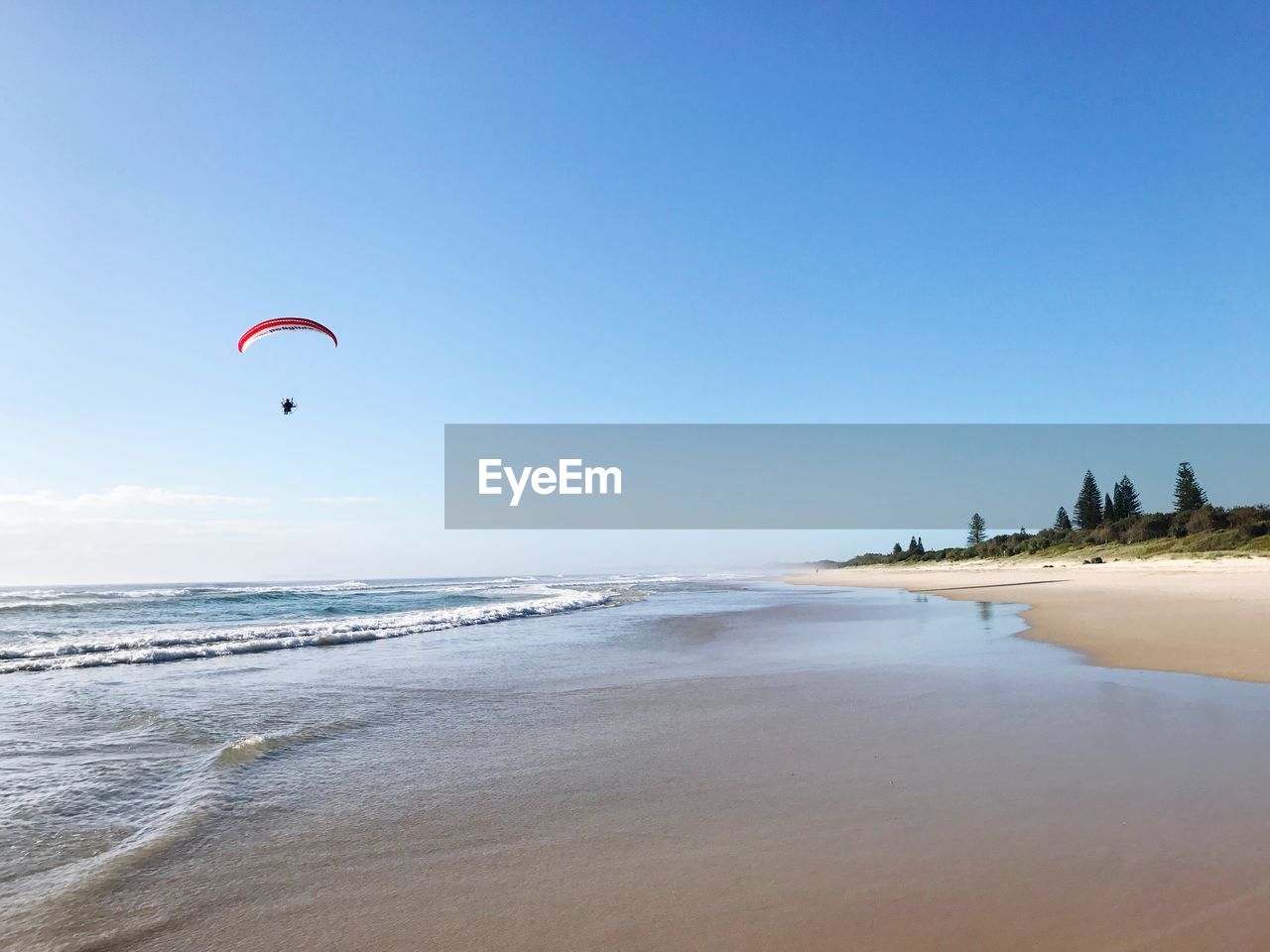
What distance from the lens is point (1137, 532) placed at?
47.1 metres

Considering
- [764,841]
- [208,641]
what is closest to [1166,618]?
[764,841]

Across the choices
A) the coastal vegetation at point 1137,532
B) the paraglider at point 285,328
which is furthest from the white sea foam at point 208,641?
the coastal vegetation at point 1137,532

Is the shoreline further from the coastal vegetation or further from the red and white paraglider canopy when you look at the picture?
the red and white paraglider canopy

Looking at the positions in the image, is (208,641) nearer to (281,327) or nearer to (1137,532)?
(281,327)

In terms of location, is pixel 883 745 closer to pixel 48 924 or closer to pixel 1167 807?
pixel 1167 807

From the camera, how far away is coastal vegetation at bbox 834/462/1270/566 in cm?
3534

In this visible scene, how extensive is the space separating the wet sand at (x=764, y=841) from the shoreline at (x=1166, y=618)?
2.61 metres

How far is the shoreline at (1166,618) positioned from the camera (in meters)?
8.96

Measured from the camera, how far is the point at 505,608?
73.7 feet

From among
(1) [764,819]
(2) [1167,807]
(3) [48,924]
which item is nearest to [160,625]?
(3) [48,924]

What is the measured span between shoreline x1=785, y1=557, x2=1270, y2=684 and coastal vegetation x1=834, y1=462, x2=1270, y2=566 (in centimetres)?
1014

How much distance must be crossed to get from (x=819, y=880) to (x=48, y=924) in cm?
348

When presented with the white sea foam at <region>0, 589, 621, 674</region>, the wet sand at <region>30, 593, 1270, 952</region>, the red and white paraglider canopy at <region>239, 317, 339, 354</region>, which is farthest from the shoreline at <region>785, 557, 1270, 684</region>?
the red and white paraglider canopy at <region>239, 317, 339, 354</region>

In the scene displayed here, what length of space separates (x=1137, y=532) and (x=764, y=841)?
180 ft
